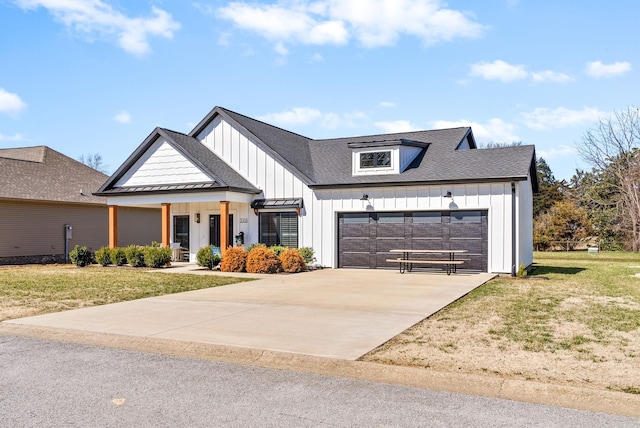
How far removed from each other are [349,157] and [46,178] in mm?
16176

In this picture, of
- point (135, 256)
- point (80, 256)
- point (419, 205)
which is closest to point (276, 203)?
point (419, 205)

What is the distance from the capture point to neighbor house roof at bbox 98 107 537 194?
61.5 feet

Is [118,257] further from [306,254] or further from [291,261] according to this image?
[306,254]

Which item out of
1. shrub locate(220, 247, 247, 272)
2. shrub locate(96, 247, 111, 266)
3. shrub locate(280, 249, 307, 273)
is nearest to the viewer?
shrub locate(280, 249, 307, 273)

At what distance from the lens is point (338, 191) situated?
67.5ft

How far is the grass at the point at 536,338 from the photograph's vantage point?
5938 mm

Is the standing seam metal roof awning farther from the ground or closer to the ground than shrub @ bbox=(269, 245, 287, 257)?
farther from the ground

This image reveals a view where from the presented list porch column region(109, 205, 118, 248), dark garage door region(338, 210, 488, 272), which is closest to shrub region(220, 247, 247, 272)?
dark garage door region(338, 210, 488, 272)

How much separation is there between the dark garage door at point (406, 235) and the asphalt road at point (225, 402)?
531 inches

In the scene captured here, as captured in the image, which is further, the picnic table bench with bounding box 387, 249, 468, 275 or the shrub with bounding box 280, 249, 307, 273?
A: the shrub with bounding box 280, 249, 307, 273

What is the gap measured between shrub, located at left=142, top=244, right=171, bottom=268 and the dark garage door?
677cm

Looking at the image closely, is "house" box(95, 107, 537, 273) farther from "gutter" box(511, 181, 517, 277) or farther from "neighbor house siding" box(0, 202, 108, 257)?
"neighbor house siding" box(0, 202, 108, 257)

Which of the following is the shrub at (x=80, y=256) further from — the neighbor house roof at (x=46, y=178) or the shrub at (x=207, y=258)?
the shrub at (x=207, y=258)

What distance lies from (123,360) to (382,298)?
257 inches
